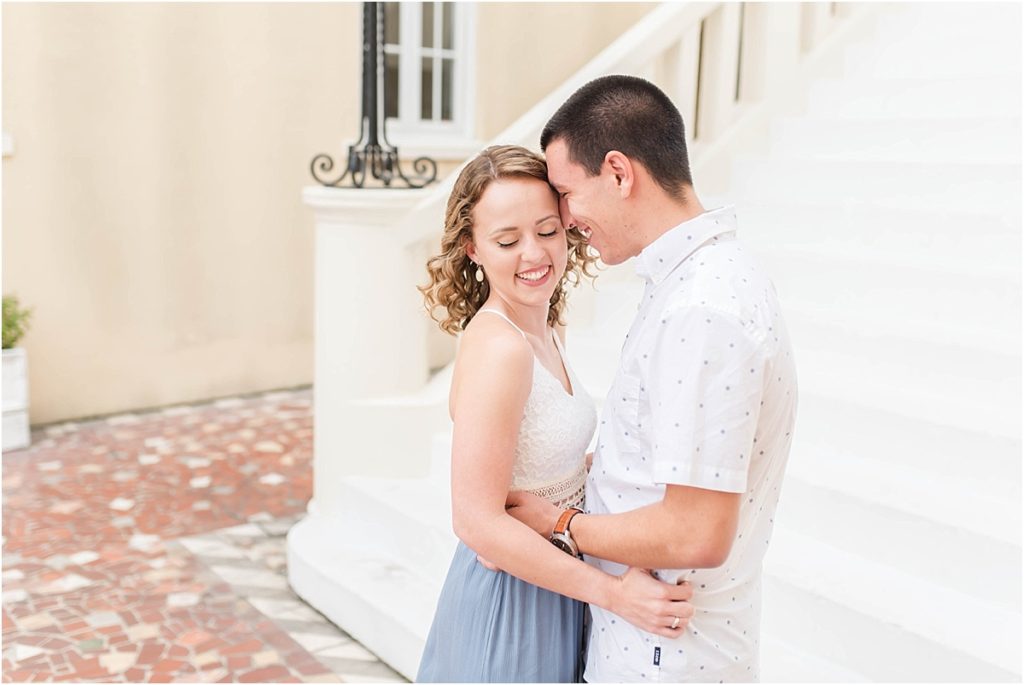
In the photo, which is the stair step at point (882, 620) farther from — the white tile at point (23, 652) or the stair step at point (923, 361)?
the white tile at point (23, 652)

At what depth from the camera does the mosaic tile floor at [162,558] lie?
354 centimetres

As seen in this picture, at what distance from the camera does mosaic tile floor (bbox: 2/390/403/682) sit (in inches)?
139

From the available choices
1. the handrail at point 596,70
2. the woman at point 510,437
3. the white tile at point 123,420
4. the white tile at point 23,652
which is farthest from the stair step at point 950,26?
the white tile at point 123,420

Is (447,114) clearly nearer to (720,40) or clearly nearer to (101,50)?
(101,50)

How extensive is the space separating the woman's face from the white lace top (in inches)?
2.9

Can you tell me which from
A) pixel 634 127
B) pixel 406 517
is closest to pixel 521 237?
pixel 634 127

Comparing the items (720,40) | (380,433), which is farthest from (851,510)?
(720,40)

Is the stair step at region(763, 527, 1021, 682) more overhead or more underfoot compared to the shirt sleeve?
more underfoot

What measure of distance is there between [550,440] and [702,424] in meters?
0.56

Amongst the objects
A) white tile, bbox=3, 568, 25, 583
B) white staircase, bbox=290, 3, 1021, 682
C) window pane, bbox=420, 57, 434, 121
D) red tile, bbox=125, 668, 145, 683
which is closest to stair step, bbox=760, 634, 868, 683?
white staircase, bbox=290, 3, 1021, 682

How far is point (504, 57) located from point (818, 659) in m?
5.95

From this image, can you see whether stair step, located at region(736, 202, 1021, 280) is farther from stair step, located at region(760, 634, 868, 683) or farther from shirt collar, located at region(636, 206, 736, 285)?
shirt collar, located at region(636, 206, 736, 285)

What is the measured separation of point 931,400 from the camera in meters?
3.32

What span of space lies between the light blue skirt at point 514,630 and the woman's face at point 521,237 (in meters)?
0.55
